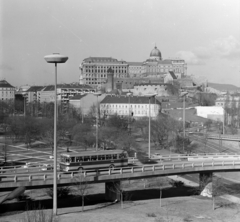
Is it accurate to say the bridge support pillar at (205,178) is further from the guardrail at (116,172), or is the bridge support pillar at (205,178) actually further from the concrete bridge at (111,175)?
the guardrail at (116,172)

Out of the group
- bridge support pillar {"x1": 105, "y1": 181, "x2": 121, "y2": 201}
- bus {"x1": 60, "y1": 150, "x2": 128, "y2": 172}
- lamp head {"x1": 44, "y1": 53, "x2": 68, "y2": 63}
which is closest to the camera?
lamp head {"x1": 44, "y1": 53, "x2": 68, "y2": 63}

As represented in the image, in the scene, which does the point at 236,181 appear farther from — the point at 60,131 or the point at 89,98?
the point at 89,98

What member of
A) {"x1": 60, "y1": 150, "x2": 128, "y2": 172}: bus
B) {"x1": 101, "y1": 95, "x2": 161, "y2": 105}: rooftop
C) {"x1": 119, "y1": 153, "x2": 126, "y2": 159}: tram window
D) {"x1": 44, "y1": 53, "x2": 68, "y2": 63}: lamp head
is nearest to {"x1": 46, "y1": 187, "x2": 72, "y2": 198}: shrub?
{"x1": 60, "y1": 150, "x2": 128, "y2": 172}: bus

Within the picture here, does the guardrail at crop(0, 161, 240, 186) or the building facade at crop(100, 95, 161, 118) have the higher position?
the building facade at crop(100, 95, 161, 118)

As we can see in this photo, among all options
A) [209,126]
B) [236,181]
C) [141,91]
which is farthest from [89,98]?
[236,181]

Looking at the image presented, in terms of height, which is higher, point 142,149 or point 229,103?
point 229,103

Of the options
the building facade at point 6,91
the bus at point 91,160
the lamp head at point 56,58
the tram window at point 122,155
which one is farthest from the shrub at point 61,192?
the building facade at point 6,91

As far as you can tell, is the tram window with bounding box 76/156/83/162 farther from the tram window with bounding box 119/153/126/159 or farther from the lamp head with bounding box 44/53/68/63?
the lamp head with bounding box 44/53/68/63
